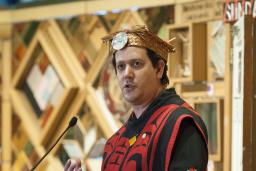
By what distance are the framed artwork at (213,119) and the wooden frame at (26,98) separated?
882 mm

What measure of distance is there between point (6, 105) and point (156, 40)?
2396 mm

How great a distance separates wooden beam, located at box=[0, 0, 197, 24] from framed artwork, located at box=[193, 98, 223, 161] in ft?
1.56

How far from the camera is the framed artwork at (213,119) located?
276cm

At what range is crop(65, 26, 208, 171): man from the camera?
1513 millimetres

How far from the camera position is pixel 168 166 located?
1.50 m

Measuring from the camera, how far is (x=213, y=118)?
9.25ft

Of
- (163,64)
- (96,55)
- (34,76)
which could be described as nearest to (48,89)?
(34,76)

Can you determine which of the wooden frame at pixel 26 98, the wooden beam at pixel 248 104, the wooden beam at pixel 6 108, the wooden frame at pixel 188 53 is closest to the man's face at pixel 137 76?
the wooden beam at pixel 248 104

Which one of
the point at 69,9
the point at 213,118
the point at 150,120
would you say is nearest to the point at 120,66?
the point at 150,120

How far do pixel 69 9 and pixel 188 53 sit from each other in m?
0.90

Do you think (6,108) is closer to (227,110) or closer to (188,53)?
(188,53)

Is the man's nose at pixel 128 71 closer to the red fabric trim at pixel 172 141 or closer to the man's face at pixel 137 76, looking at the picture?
the man's face at pixel 137 76

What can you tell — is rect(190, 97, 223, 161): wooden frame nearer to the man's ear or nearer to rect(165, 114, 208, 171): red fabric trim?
the man's ear

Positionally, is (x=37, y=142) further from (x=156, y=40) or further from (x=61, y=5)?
(x=156, y=40)
